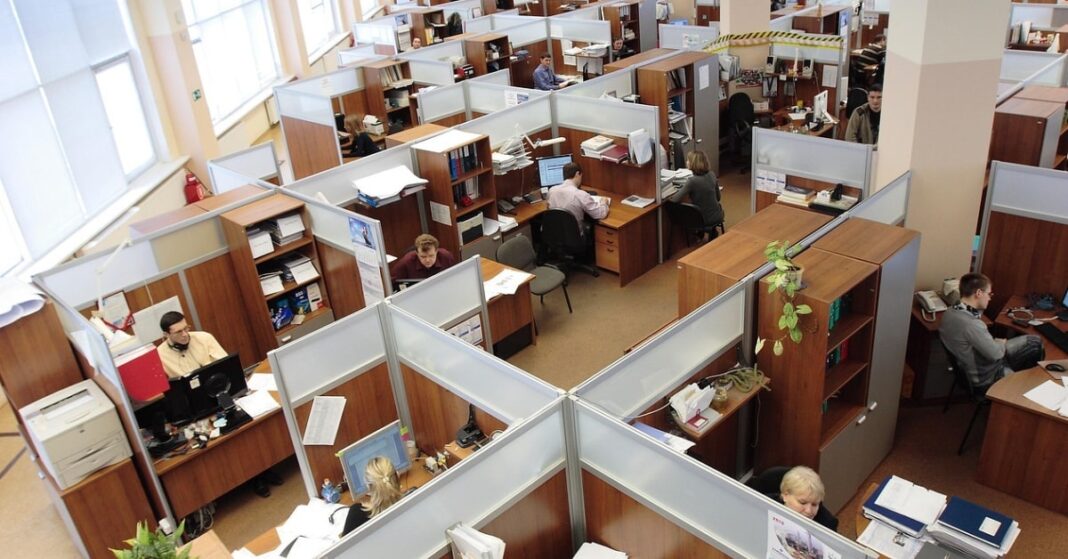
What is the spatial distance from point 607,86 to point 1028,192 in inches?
172

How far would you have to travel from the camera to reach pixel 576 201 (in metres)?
7.29

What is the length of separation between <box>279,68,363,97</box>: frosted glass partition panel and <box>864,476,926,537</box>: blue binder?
7.92m

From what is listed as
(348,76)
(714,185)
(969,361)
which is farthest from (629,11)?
(969,361)

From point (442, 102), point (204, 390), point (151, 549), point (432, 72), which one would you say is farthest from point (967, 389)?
point (432, 72)

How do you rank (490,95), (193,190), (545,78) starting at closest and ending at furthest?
(490,95), (193,190), (545,78)

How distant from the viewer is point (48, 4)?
7590 millimetres

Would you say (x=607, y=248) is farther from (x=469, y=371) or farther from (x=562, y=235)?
(x=469, y=371)

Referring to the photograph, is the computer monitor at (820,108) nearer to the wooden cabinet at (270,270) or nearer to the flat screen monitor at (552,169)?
the flat screen monitor at (552,169)

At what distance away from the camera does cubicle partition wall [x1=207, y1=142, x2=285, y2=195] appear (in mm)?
6766

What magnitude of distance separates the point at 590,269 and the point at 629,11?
715 cm

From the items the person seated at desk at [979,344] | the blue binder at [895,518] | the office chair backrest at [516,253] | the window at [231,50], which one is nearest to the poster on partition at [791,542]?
the blue binder at [895,518]

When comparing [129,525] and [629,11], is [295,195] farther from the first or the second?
[629,11]

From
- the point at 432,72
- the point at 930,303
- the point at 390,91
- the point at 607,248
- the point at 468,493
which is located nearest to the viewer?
Result: the point at 468,493

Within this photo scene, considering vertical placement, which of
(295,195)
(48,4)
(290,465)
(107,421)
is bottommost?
(290,465)
